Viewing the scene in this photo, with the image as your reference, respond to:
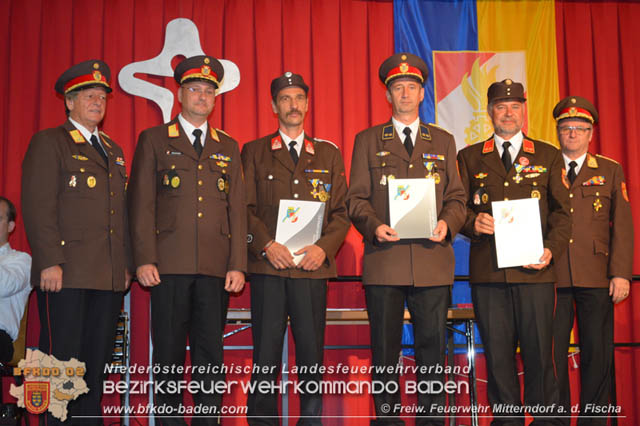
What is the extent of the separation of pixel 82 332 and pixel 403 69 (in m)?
2.34

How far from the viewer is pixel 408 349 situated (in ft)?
16.5

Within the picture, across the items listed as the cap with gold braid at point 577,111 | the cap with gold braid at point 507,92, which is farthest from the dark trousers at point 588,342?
the cap with gold braid at point 507,92

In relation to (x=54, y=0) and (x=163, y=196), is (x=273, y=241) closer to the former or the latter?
(x=163, y=196)

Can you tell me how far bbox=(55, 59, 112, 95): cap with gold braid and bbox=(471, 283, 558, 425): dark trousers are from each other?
8.42 ft

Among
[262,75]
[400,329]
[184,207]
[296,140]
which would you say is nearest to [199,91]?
[296,140]

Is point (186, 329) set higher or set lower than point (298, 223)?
lower

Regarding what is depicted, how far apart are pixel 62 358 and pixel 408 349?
2.80 meters

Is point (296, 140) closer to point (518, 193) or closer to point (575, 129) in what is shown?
point (518, 193)

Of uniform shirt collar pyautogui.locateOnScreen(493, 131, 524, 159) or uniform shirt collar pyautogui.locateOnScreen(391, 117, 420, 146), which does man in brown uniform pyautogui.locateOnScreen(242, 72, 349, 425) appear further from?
uniform shirt collar pyautogui.locateOnScreen(493, 131, 524, 159)

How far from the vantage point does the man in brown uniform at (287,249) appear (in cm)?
342

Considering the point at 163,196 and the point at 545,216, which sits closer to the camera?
the point at 163,196

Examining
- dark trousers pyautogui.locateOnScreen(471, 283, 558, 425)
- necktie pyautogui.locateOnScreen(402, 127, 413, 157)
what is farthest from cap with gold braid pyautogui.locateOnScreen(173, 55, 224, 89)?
dark trousers pyautogui.locateOnScreen(471, 283, 558, 425)

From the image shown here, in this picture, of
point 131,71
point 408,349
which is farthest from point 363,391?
point 131,71

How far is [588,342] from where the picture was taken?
161 inches
